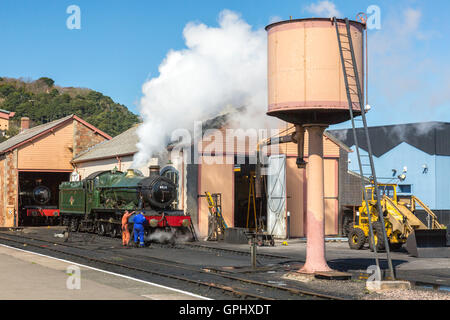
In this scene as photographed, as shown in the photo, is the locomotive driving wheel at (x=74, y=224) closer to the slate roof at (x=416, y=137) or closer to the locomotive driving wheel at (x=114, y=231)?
the locomotive driving wheel at (x=114, y=231)

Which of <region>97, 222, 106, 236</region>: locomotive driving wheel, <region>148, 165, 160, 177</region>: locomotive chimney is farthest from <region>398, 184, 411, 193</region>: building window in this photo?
<region>97, 222, 106, 236</region>: locomotive driving wheel

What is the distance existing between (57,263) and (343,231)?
63.1 feet

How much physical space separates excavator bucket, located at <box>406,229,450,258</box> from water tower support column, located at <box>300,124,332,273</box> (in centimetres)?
744

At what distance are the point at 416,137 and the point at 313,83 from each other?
38137 mm

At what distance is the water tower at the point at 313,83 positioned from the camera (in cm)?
1486

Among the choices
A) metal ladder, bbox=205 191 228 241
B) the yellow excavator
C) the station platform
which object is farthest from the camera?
metal ladder, bbox=205 191 228 241

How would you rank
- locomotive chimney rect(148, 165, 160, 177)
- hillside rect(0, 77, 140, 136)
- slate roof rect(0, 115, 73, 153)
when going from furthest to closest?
hillside rect(0, 77, 140, 136)
slate roof rect(0, 115, 73, 153)
locomotive chimney rect(148, 165, 160, 177)

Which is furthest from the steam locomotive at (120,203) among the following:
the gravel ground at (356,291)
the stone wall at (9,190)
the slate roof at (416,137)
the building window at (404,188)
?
the slate roof at (416,137)

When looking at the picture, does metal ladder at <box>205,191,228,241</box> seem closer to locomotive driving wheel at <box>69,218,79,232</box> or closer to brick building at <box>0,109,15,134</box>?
locomotive driving wheel at <box>69,218,79,232</box>

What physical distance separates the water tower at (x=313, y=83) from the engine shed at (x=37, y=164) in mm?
29822

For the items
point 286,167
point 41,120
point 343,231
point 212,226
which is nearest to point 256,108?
point 286,167

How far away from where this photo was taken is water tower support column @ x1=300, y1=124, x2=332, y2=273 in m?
15.4

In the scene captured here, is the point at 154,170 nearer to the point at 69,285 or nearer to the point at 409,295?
the point at 69,285
